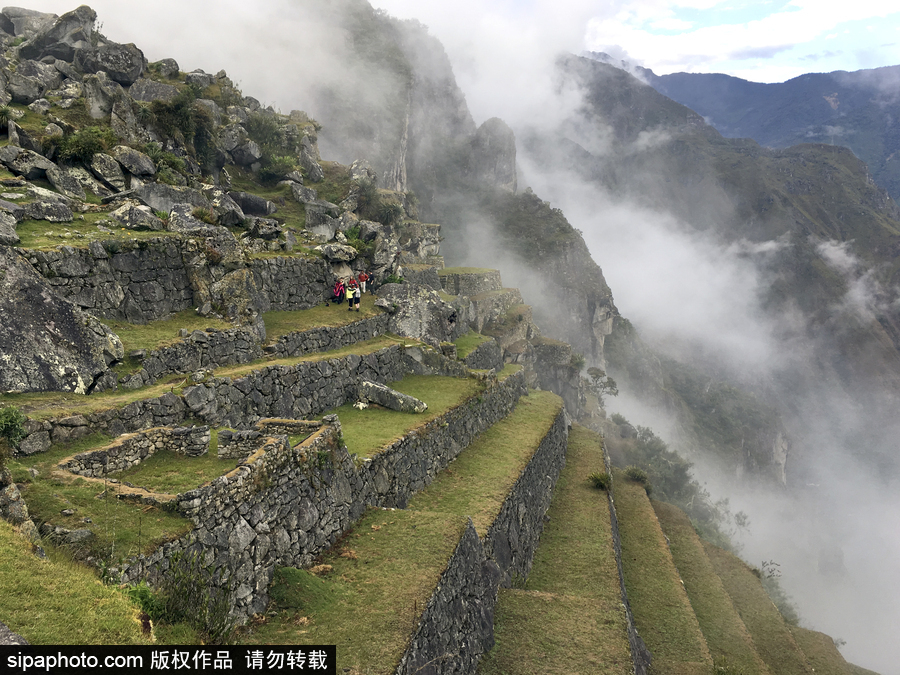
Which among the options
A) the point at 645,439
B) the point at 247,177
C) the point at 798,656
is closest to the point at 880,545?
the point at 645,439

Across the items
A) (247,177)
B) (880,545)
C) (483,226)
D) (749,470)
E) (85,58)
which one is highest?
(483,226)

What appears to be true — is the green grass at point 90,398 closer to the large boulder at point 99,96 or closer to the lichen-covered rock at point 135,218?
the lichen-covered rock at point 135,218

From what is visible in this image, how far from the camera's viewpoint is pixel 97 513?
8.17 metres

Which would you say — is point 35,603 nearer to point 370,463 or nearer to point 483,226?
point 370,463

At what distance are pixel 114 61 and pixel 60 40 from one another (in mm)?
2826

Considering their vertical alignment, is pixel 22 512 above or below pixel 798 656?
above

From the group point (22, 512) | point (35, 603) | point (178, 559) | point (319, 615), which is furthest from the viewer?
point (319, 615)

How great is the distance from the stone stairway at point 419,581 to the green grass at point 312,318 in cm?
831

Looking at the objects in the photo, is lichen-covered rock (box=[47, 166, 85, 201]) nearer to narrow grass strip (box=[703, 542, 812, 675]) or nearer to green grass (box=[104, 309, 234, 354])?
green grass (box=[104, 309, 234, 354])

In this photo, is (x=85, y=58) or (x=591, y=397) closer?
(x=85, y=58)

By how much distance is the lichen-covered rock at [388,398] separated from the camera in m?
19.8

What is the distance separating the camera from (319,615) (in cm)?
962

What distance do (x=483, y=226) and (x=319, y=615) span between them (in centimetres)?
10022

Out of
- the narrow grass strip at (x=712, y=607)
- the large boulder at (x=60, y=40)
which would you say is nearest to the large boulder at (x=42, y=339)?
the narrow grass strip at (x=712, y=607)
